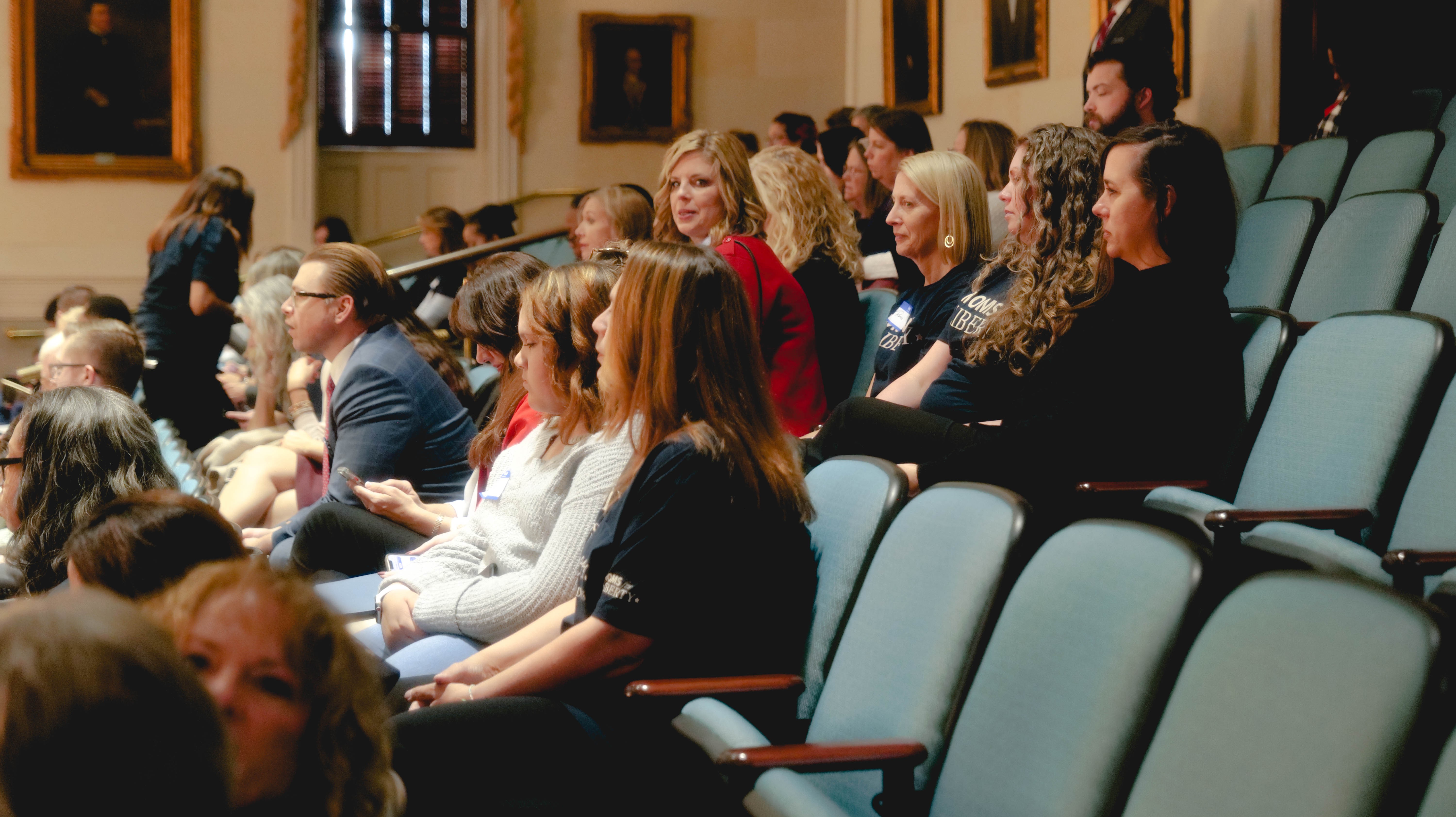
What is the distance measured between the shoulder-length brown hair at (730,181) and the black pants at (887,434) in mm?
663

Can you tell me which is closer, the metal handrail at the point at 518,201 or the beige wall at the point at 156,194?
the beige wall at the point at 156,194

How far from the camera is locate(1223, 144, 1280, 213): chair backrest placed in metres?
4.43

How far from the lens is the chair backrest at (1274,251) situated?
347 cm

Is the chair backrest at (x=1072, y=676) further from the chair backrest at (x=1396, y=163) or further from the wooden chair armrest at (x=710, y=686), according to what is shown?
the chair backrest at (x=1396, y=163)

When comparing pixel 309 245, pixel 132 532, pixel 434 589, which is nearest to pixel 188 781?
pixel 132 532

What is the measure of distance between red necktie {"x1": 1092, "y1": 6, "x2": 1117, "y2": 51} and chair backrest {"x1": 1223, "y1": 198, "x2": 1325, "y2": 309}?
136 cm

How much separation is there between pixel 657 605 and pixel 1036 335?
1146 mm

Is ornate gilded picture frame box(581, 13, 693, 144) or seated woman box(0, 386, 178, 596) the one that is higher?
ornate gilded picture frame box(581, 13, 693, 144)

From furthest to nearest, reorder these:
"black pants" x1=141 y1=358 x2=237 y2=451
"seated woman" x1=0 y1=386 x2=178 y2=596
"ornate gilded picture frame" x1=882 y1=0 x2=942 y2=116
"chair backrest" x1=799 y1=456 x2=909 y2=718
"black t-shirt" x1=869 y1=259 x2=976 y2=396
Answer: "ornate gilded picture frame" x1=882 y1=0 x2=942 y2=116 < "black pants" x1=141 y1=358 x2=237 y2=451 < "black t-shirt" x1=869 y1=259 x2=976 y2=396 < "seated woman" x1=0 y1=386 x2=178 y2=596 < "chair backrest" x1=799 y1=456 x2=909 y2=718

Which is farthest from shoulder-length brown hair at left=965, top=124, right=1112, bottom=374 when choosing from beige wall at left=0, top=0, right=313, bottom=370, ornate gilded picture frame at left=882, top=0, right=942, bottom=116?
beige wall at left=0, top=0, right=313, bottom=370

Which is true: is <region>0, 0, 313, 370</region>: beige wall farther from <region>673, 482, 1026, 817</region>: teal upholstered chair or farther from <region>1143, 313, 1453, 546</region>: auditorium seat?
<region>673, 482, 1026, 817</region>: teal upholstered chair

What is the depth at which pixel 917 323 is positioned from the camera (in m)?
2.91

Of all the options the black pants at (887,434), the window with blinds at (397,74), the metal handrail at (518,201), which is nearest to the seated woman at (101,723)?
the black pants at (887,434)

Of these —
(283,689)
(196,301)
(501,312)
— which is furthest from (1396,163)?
(196,301)
